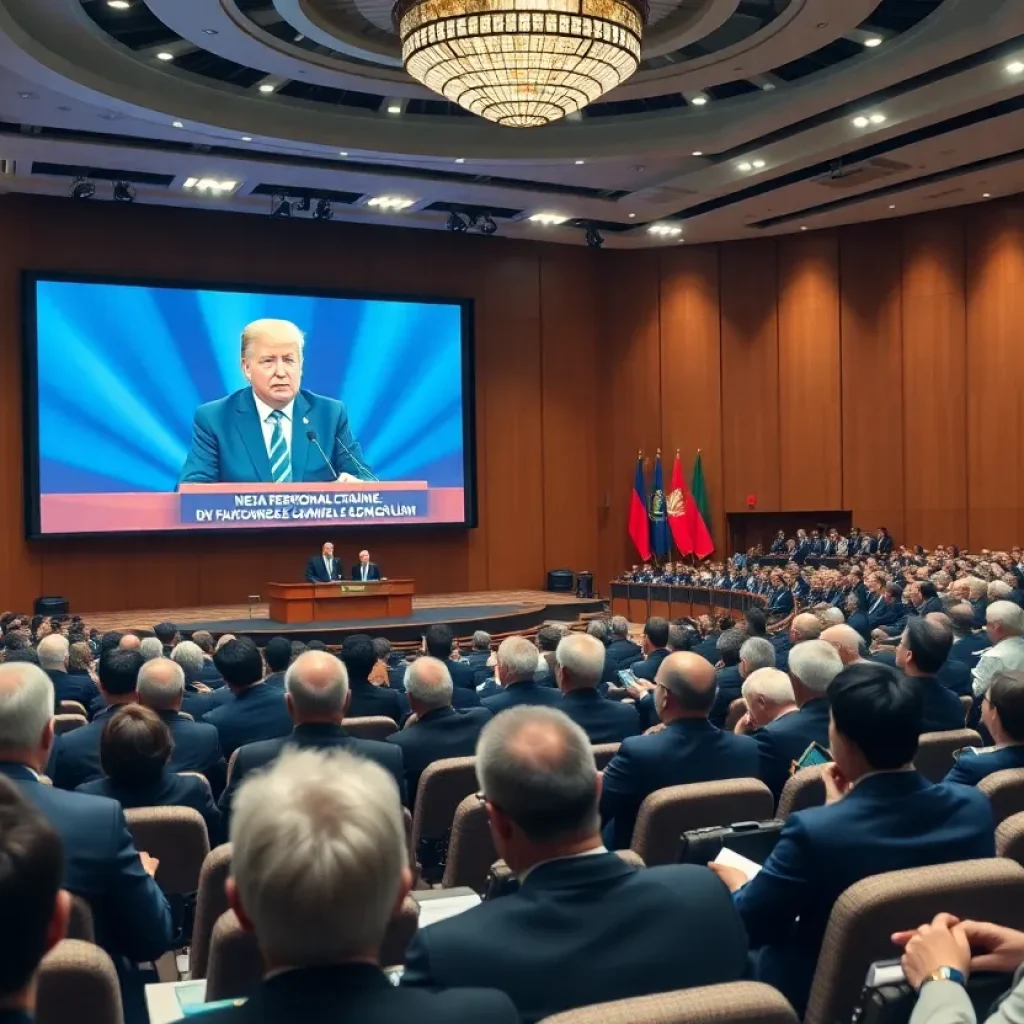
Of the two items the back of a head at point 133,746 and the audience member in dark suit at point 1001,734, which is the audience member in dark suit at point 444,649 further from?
the audience member in dark suit at point 1001,734

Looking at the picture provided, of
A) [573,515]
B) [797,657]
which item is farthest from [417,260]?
[797,657]

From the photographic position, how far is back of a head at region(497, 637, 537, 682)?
4.70 m

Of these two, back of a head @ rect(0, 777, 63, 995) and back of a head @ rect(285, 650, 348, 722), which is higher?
back of a head @ rect(0, 777, 63, 995)

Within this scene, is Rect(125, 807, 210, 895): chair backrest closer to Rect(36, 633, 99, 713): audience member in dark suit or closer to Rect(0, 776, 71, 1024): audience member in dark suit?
Rect(0, 776, 71, 1024): audience member in dark suit

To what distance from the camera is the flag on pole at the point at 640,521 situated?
17969mm

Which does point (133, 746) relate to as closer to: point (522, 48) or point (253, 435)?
point (522, 48)

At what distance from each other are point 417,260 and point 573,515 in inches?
177

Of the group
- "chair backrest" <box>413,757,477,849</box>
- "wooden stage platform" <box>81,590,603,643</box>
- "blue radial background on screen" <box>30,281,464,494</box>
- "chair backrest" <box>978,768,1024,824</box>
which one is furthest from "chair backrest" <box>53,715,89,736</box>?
"blue radial background on screen" <box>30,281,464,494</box>

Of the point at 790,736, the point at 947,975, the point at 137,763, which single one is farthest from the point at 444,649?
the point at 947,975

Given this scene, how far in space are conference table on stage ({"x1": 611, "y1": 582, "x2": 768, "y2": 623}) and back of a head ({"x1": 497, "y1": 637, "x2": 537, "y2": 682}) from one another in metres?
8.35

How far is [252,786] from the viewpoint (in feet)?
4.60

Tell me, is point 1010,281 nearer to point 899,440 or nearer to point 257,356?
point 899,440

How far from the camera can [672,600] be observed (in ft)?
Result: 50.2

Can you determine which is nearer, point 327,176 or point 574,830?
point 574,830
